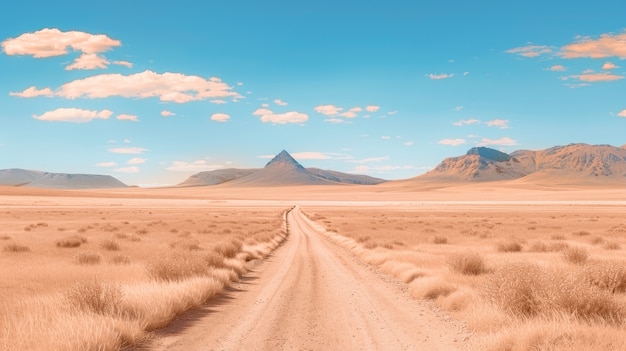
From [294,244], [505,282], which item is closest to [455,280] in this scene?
[505,282]

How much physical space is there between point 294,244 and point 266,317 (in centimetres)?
2464

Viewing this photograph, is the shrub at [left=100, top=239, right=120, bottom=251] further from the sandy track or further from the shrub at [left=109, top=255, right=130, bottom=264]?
the sandy track

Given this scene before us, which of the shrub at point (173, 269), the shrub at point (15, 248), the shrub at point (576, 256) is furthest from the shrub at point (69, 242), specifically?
the shrub at point (576, 256)

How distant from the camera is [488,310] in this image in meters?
11.8

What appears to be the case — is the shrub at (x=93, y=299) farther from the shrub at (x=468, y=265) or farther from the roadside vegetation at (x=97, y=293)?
the shrub at (x=468, y=265)

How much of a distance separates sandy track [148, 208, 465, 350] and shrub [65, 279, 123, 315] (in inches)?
49.9

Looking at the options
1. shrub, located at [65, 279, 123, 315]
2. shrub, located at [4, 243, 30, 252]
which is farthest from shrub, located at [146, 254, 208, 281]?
shrub, located at [4, 243, 30, 252]

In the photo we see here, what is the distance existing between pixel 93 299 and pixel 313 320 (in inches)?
196

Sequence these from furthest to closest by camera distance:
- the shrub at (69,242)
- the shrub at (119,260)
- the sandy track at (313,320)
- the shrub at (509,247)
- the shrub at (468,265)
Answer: the shrub at (69,242), the shrub at (509,247), the shrub at (119,260), the shrub at (468,265), the sandy track at (313,320)

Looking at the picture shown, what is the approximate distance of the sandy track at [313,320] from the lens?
10.4 m

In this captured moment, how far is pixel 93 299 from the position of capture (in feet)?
37.1

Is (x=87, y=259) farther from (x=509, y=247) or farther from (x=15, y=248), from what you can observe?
(x=509, y=247)

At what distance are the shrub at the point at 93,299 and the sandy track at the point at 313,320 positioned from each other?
1268 millimetres

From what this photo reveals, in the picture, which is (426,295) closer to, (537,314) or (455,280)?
(455,280)
